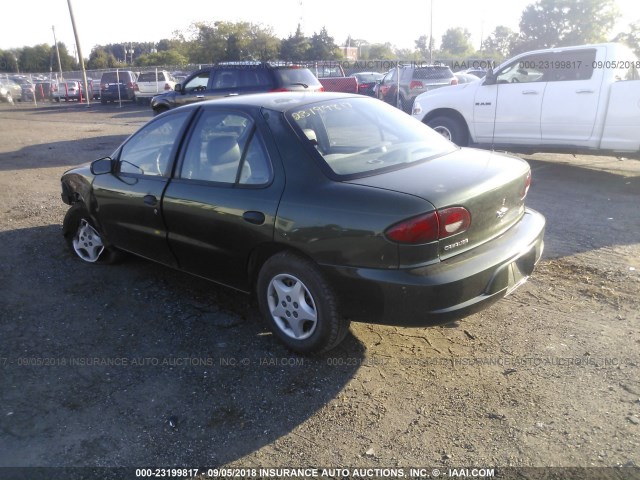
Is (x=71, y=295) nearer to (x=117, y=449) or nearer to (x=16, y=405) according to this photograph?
(x=16, y=405)

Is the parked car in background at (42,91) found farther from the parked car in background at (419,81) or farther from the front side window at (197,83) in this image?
the parked car in background at (419,81)

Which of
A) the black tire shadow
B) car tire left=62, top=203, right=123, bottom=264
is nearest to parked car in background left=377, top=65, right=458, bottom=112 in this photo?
car tire left=62, top=203, right=123, bottom=264

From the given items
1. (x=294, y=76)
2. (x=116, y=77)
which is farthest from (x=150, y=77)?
(x=294, y=76)

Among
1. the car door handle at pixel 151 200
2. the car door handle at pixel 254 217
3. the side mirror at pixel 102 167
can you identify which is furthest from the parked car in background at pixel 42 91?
the car door handle at pixel 254 217

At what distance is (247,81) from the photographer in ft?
41.0

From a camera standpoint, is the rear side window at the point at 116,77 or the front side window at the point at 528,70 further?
the rear side window at the point at 116,77

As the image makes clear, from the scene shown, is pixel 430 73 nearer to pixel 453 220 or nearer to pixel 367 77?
pixel 367 77

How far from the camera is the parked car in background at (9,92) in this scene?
3350cm

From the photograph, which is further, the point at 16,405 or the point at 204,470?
the point at 16,405

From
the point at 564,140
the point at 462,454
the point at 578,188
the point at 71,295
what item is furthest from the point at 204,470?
the point at 564,140

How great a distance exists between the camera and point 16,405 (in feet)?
10.2

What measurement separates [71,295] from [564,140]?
23.7 feet

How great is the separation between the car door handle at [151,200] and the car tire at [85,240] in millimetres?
1009

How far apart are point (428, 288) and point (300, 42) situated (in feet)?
155
